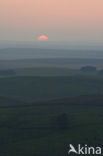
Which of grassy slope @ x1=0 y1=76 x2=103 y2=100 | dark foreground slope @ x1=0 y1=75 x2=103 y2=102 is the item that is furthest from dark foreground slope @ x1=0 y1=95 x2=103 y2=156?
grassy slope @ x1=0 y1=76 x2=103 y2=100

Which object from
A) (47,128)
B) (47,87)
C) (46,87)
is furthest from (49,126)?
(47,87)

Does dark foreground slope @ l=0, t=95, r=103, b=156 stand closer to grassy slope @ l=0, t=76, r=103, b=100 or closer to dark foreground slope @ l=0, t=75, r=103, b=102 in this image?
dark foreground slope @ l=0, t=75, r=103, b=102

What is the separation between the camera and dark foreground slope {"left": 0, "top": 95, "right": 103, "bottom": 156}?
65062mm

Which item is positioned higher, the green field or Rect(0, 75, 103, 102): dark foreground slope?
Rect(0, 75, 103, 102): dark foreground slope

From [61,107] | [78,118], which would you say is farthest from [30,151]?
[61,107]

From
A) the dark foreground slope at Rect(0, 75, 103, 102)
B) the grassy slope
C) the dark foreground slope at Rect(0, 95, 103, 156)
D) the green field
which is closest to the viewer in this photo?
the dark foreground slope at Rect(0, 95, 103, 156)

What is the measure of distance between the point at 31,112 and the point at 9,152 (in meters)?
28.8

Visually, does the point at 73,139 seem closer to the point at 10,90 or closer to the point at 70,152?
the point at 70,152

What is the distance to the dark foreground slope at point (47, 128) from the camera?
65062 millimetres

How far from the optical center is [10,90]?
145375 millimetres

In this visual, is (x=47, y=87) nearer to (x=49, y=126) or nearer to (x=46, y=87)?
(x=46, y=87)

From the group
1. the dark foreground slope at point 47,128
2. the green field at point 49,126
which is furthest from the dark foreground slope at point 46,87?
the dark foreground slope at point 47,128

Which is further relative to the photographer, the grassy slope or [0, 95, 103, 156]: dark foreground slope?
the grassy slope

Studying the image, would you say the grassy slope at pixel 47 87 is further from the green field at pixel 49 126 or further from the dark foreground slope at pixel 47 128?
the dark foreground slope at pixel 47 128
